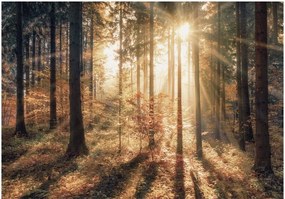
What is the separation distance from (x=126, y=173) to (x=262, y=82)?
19.1 feet

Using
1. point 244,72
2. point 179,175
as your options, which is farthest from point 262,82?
point 244,72

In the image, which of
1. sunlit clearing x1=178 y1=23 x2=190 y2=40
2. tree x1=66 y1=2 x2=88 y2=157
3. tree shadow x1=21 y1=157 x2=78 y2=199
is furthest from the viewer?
sunlit clearing x1=178 y1=23 x2=190 y2=40

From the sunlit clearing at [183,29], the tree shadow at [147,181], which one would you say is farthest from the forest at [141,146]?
the sunlit clearing at [183,29]

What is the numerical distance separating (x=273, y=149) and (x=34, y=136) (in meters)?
13.6

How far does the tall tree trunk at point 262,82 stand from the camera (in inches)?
384

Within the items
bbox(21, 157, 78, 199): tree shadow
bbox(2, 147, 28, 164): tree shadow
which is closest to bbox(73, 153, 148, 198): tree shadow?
bbox(21, 157, 78, 199): tree shadow

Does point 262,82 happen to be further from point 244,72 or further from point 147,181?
point 244,72

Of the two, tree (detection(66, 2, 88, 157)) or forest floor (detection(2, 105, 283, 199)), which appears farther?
tree (detection(66, 2, 88, 157))

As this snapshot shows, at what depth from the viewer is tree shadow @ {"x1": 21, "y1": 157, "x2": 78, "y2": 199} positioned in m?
8.03

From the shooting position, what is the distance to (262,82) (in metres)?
9.83

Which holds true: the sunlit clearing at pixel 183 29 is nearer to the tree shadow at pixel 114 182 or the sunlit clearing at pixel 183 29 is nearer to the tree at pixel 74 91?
the tree at pixel 74 91

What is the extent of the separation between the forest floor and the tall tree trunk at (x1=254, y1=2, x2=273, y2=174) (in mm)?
899

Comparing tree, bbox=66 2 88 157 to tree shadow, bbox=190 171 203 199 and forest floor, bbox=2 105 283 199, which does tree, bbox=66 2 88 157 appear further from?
tree shadow, bbox=190 171 203 199

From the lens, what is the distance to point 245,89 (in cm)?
1675
